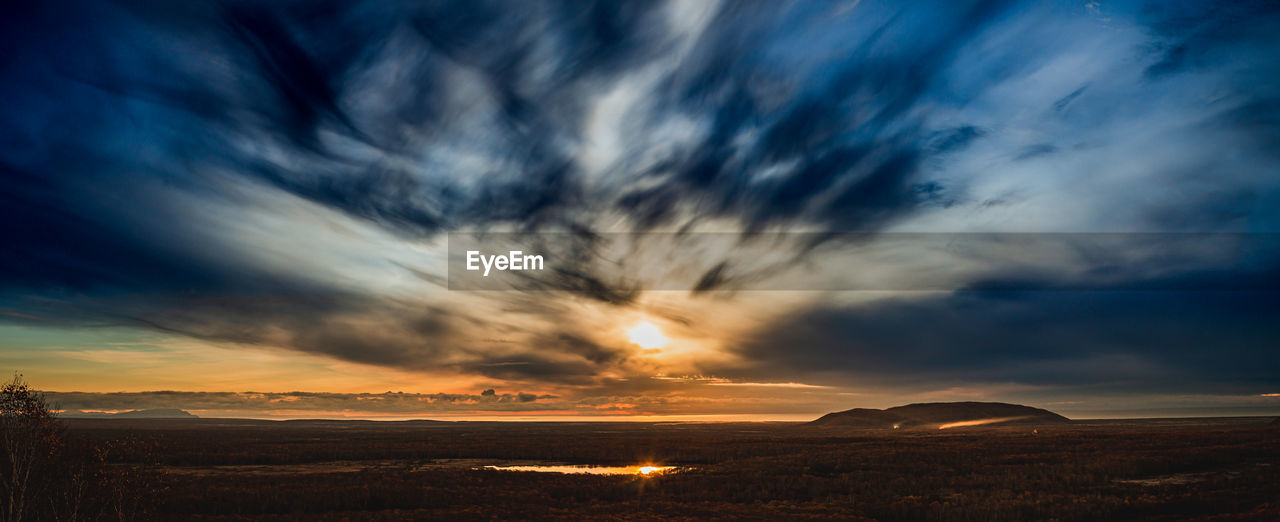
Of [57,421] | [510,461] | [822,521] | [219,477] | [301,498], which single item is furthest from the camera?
[510,461]

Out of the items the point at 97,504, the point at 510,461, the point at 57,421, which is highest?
the point at 57,421

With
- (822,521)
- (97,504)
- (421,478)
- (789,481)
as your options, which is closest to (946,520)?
(822,521)

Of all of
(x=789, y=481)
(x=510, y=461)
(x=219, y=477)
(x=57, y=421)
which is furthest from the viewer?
(x=510, y=461)

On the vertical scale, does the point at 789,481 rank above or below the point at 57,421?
below

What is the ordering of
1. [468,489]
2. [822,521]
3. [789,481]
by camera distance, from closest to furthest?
[822,521] < [468,489] < [789,481]

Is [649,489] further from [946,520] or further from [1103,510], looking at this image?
[1103,510]

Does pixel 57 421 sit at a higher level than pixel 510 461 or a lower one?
higher

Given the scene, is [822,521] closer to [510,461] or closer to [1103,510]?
[1103,510]

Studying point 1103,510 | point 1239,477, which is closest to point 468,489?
point 1103,510

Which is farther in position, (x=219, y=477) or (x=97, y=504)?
(x=219, y=477)
